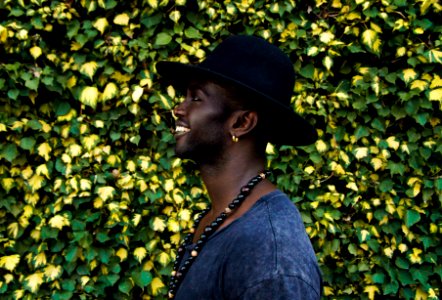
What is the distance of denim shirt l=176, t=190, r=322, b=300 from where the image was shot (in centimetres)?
135

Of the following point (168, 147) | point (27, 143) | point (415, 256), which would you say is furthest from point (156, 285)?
point (415, 256)

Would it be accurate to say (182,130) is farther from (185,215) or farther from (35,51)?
(35,51)

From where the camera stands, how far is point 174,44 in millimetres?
3412

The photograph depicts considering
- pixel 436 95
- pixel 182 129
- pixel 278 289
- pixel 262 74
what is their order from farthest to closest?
pixel 436 95 < pixel 182 129 < pixel 262 74 < pixel 278 289

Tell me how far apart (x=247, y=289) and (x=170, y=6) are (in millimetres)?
2490

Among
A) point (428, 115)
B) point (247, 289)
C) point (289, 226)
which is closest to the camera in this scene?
point (247, 289)

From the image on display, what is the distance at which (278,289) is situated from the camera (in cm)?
133

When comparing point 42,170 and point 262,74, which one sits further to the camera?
point 42,170

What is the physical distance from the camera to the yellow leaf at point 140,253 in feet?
10.8

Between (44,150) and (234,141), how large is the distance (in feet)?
6.43

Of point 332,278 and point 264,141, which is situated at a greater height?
point 264,141

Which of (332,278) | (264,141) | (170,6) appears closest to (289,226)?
(264,141)

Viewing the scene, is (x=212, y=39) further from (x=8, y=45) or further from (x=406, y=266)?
(x=406, y=266)

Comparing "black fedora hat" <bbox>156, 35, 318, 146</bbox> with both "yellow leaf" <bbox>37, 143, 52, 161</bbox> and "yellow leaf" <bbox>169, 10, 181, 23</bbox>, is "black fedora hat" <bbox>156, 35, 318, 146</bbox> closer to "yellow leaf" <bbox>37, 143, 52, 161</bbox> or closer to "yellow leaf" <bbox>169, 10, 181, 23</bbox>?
"yellow leaf" <bbox>169, 10, 181, 23</bbox>
